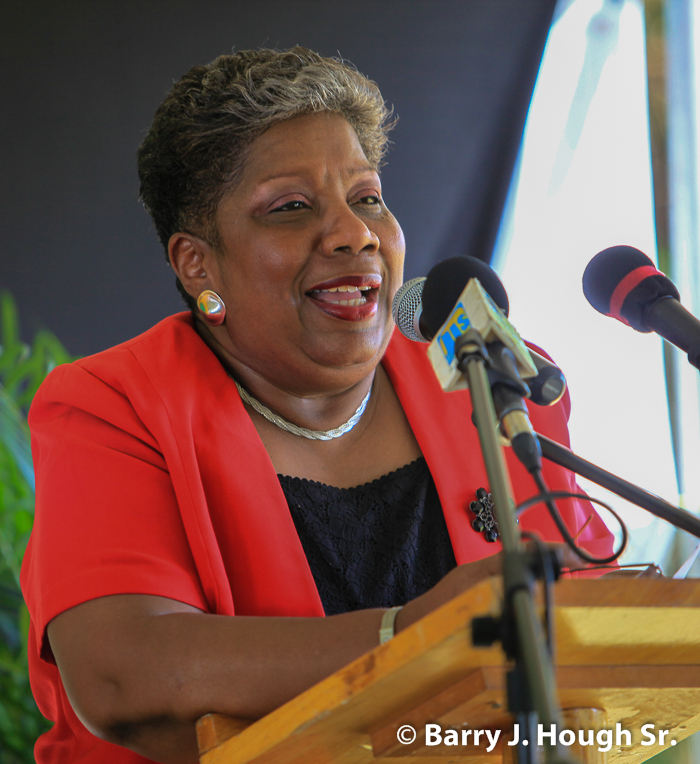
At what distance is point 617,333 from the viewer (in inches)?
110

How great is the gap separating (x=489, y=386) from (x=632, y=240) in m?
2.15

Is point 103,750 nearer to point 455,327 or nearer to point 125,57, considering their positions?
point 455,327

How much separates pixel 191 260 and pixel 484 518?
2.77 ft

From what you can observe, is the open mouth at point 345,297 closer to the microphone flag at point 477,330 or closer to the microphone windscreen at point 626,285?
the microphone windscreen at point 626,285

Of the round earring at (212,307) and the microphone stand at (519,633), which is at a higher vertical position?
the round earring at (212,307)

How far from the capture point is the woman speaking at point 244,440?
1198 millimetres

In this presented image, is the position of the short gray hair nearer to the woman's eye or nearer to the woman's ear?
the woman's ear

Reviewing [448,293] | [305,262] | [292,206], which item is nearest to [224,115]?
[292,206]

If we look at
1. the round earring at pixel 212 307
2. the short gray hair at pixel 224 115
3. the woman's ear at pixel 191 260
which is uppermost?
the short gray hair at pixel 224 115

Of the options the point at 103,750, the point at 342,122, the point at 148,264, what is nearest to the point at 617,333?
the point at 342,122

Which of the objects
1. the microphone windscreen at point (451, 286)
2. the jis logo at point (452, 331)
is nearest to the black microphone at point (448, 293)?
the microphone windscreen at point (451, 286)

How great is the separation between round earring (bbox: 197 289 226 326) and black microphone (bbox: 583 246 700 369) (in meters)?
0.82

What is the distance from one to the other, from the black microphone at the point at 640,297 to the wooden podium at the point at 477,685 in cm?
39

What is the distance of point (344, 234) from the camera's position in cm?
164
